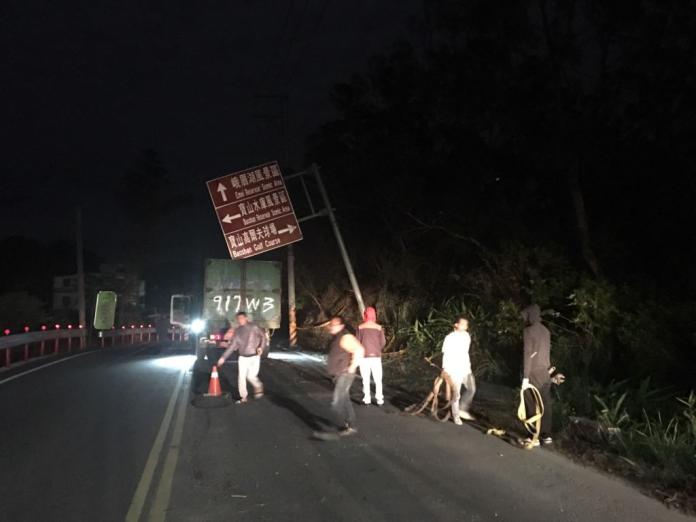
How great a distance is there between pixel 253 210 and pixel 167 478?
16361 millimetres

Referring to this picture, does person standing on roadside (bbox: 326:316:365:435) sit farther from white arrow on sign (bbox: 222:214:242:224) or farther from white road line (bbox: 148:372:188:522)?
white arrow on sign (bbox: 222:214:242:224)

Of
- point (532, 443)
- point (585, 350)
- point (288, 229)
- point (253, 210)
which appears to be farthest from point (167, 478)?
point (288, 229)

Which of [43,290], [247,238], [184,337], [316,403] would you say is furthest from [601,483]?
[43,290]

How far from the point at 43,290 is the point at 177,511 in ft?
266

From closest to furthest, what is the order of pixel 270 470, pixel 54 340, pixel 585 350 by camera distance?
1. pixel 270 470
2. pixel 585 350
3. pixel 54 340

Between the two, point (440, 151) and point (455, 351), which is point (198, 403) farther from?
point (440, 151)

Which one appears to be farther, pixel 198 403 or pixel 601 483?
pixel 198 403

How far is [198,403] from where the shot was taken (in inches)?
462

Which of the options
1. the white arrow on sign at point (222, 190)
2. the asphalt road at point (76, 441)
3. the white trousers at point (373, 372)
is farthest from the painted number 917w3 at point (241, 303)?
the white trousers at point (373, 372)

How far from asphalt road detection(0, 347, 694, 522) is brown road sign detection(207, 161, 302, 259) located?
10.9 metres

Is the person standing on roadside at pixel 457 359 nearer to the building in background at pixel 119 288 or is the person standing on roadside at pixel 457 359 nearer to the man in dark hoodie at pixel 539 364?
the man in dark hoodie at pixel 539 364

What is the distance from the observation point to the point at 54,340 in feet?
107

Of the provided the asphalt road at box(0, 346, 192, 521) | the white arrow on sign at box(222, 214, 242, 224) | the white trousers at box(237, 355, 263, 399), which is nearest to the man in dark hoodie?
the asphalt road at box(0, 346, 192, 521)

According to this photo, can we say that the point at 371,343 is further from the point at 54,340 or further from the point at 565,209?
the point at 54,340
